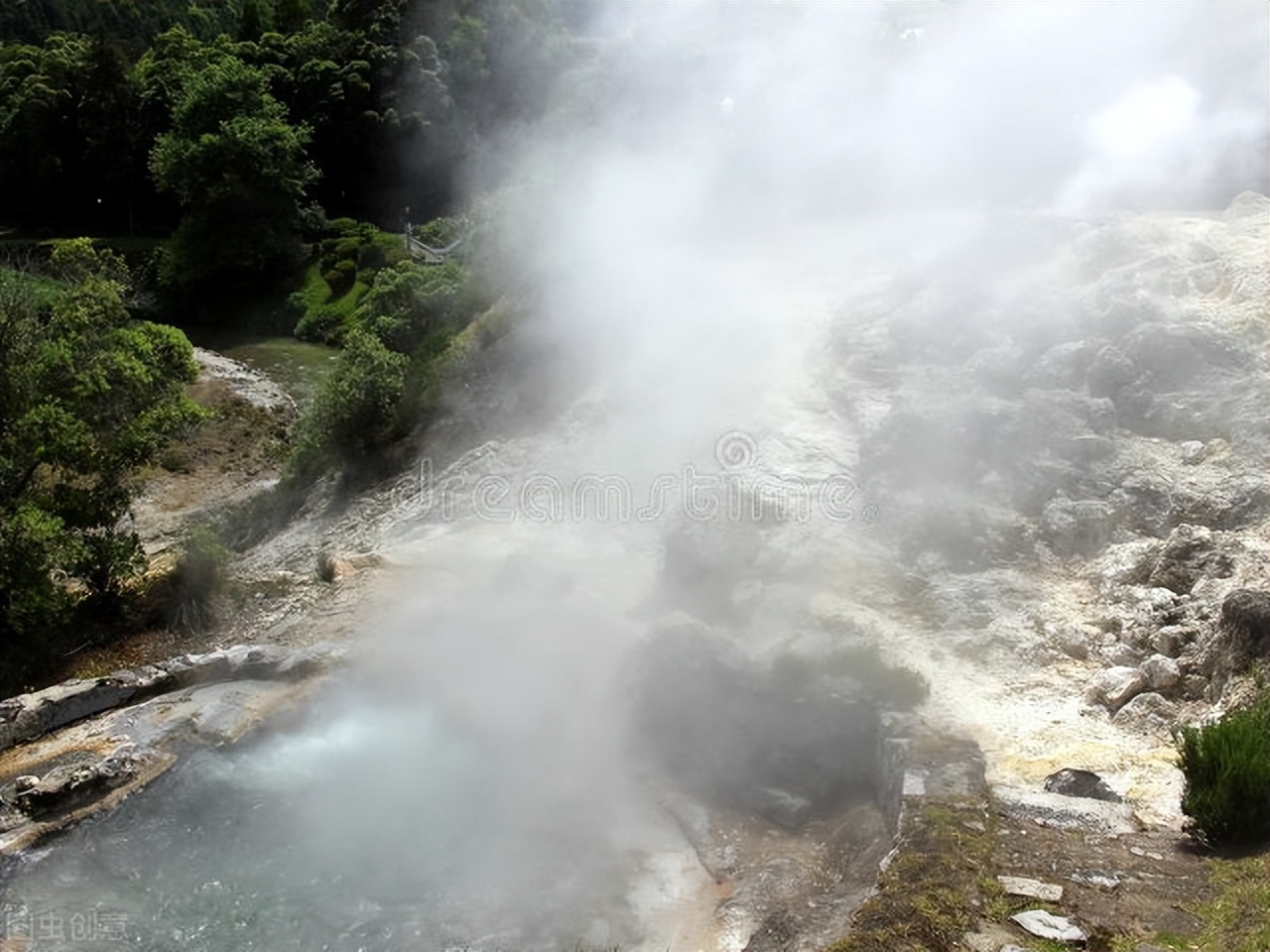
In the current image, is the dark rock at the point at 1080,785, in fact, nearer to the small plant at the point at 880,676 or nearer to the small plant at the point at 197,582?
the small plant at the point at 880,676

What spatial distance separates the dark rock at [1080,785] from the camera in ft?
25.0

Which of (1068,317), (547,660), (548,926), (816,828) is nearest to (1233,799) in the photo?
(816,828)

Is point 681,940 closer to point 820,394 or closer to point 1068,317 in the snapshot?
point 820,394

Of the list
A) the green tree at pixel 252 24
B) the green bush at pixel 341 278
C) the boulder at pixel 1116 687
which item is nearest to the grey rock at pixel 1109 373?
the boulder at pixel 1116 687

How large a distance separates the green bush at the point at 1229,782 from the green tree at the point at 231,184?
92.6ft

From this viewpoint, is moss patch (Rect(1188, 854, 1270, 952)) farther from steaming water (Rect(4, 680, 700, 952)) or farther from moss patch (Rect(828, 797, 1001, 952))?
steaming water (Rect(4, 680, 700, 952))

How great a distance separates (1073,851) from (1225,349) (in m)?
7.52

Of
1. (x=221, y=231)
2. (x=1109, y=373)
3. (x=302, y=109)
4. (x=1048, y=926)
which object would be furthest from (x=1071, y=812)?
(x=302, y=109)

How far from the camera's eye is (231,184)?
3016cm

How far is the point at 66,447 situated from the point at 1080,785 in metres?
10.5

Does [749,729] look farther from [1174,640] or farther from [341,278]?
[341,278]

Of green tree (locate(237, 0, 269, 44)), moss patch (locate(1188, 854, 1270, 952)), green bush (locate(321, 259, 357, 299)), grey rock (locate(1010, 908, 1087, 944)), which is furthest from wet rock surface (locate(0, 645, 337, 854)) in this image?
green tree (locate(237, 0, 269, 44))

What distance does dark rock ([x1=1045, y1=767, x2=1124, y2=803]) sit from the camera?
761 cm

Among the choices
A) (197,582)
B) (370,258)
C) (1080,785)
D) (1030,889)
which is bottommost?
(197,582)
